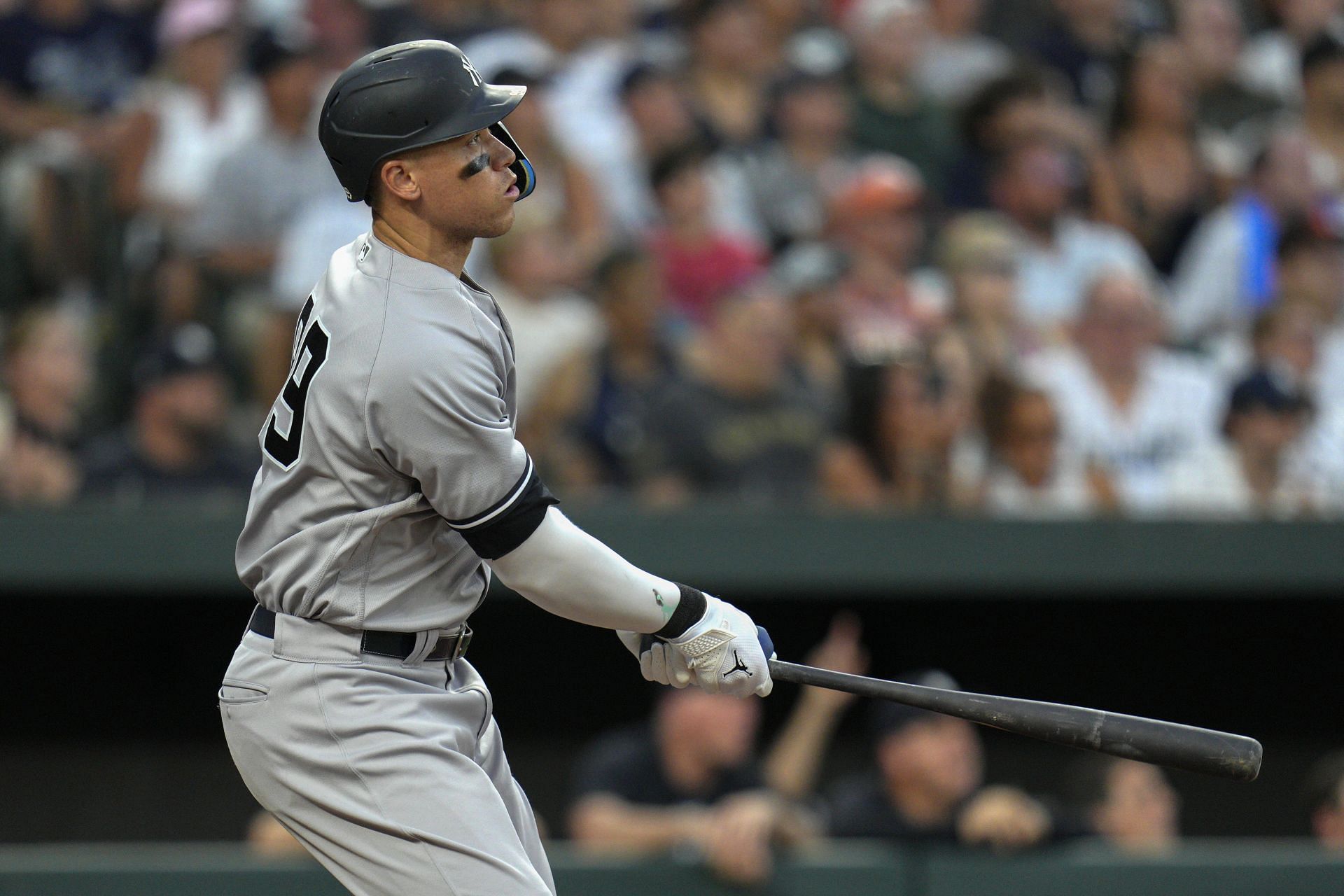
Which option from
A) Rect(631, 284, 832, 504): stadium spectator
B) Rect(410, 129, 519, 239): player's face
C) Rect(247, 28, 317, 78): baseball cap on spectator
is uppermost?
Rect(247, 28, 317, 78): baseball cap on spectator

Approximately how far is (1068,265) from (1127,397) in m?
0.96

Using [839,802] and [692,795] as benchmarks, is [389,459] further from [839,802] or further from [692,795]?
[839,802]

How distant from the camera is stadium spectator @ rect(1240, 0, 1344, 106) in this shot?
8.29 metres

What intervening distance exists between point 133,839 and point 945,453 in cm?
316

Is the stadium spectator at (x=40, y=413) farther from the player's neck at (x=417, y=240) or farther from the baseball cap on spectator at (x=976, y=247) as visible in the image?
the player's neck at (x=417, y=240)

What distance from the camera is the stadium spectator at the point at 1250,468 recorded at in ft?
20.3

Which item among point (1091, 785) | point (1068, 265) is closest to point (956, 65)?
point (1068, 265)

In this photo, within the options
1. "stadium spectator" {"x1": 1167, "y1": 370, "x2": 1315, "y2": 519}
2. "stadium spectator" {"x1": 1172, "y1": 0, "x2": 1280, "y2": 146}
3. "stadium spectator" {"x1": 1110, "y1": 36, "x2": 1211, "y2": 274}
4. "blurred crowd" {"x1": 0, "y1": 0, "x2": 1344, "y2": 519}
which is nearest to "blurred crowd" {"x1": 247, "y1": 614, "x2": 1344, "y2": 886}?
"blurred crowd" {"x1": 0, "y1": 0, "x2": 1344, "y2": 519}

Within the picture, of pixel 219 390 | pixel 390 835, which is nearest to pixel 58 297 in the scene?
pixel 219 390

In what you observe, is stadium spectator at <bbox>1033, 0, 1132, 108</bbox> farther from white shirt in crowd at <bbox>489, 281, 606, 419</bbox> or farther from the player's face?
the player's face

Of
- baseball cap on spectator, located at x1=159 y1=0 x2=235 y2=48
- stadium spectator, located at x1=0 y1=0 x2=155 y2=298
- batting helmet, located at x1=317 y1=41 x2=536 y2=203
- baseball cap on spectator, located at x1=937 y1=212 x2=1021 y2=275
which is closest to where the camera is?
batting helmet, located at x1=317 y1=41 x2=536 y2=203

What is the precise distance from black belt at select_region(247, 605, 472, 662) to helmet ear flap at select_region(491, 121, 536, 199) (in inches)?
28.3

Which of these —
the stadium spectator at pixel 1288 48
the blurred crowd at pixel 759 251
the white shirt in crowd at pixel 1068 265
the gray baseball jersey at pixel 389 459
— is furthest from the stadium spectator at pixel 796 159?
the gray baseball jersey at pixel 389 459

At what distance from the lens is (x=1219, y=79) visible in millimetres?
8172
